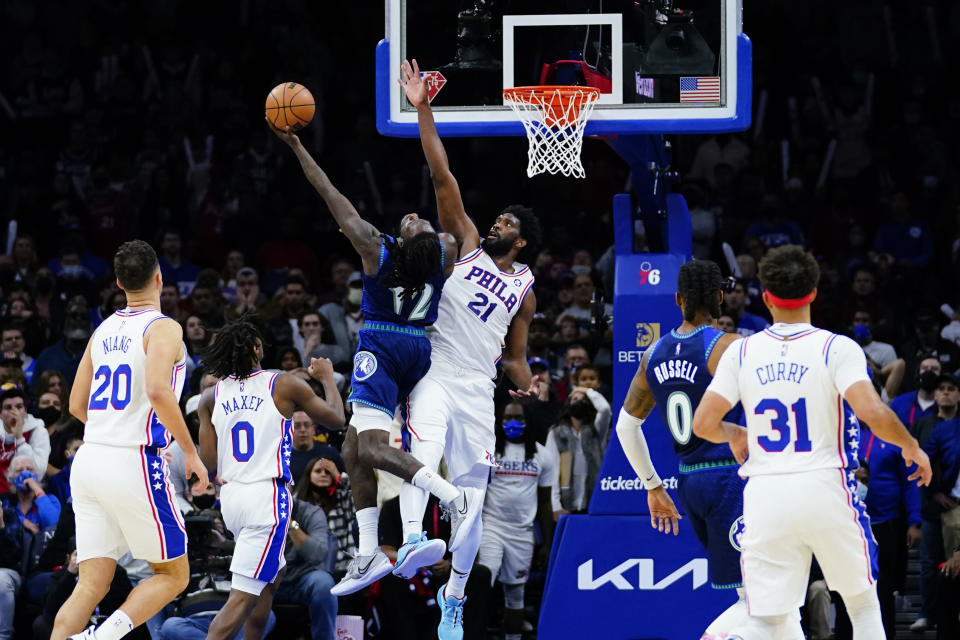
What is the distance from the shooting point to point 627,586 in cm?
1008

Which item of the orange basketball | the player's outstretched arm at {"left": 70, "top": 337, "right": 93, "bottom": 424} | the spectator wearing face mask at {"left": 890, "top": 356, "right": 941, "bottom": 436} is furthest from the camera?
the spectator wearing face mask at {"left": 890, "top": 356, "right": 941, "bottom": 436}

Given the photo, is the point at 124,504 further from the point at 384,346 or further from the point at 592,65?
the point at 592,65

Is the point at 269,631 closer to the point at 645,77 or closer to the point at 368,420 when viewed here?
the point at 368,420

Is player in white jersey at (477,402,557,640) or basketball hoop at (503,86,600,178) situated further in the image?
player in white jersey at (477,402,557,640)

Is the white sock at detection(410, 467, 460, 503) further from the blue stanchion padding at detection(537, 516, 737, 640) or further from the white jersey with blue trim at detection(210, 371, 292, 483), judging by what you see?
the blue stanchion padding at detection(537, 516, 737, 640)

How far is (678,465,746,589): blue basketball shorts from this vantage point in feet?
26.0

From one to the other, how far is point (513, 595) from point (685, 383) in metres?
4.20

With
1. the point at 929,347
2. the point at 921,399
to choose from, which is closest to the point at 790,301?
the point at 921,399

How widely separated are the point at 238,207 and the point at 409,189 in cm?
213

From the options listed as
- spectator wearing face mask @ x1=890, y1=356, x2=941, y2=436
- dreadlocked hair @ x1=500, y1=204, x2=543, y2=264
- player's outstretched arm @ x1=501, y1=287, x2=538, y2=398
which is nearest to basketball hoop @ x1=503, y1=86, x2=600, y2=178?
dreadlocked hair @ x1=500, y1=204, x2=543, y2=264

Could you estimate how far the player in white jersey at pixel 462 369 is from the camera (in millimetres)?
8562

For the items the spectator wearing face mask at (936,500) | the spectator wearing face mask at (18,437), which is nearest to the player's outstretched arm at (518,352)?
the spectator wearing face mask at (936,500)

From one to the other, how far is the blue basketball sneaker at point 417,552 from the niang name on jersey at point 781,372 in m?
2.20

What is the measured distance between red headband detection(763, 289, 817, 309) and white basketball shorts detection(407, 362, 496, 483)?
7.95ft
